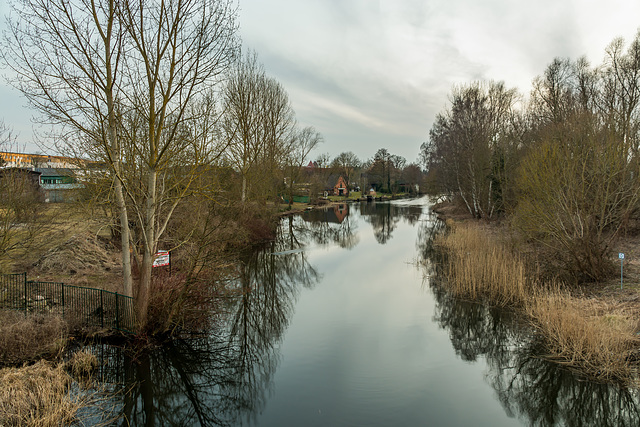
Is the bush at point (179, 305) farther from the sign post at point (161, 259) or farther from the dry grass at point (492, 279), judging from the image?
the dry grass at point (492, 279)

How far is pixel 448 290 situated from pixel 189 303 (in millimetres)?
8916

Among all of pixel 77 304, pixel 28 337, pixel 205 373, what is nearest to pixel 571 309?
pixel 205 373

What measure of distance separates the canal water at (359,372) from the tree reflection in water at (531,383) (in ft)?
0.07

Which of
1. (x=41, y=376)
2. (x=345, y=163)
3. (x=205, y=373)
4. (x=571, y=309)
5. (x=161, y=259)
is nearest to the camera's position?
(x=41, y=376)

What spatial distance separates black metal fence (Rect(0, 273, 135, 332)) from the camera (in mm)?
8656

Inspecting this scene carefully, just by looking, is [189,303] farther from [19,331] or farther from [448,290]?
[448,290]

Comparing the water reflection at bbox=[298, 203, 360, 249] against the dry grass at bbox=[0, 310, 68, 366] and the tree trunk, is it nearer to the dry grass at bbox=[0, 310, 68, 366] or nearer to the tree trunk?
the tree trunk

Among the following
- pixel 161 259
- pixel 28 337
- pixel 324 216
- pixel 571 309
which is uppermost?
pixel 161 259

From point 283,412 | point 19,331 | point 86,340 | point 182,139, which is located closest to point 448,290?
point 283,412

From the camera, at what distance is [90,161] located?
11.2m

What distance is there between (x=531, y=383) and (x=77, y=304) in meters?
10.1

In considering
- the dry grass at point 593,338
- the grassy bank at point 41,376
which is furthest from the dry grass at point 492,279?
the grassy bank at point 41,376

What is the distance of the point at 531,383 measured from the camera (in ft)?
24.7

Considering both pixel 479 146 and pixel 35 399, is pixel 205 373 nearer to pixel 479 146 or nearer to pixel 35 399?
pixel 35 399
